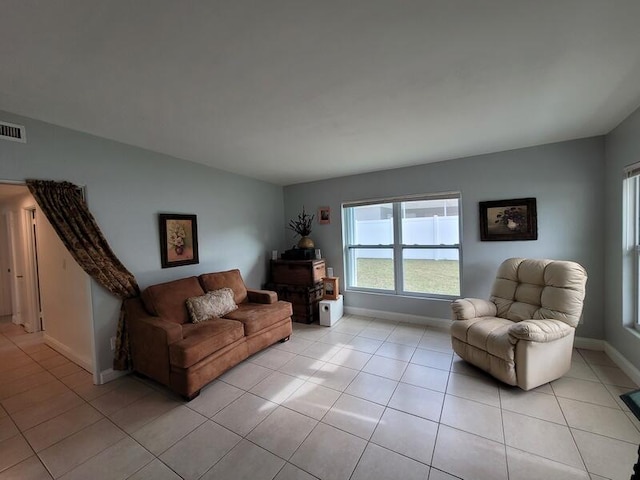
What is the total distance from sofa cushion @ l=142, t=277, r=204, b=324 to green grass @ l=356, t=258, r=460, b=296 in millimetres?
2688

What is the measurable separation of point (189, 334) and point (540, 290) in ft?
11.7

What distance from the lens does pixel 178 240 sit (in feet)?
10.6

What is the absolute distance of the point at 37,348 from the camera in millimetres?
3361

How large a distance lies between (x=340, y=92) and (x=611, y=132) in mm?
2997

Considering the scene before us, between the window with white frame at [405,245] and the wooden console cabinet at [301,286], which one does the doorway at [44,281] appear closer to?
the wooden console cabinet at [301,286]

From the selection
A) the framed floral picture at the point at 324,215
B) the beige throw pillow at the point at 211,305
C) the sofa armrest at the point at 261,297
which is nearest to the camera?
the beige throw pillow at the point at 211,305

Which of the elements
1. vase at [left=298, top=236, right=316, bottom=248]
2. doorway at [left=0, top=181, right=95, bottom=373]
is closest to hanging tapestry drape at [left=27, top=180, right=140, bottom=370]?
doorway at [left=0, top=181, right=95, bottom=373]

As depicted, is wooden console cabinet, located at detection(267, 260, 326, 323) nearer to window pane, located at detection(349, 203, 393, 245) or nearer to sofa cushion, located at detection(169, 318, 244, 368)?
window pane, located at detection(349, 203, 393, 245)

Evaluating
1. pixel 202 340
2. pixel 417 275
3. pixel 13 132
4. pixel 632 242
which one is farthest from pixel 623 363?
pixel 13 132

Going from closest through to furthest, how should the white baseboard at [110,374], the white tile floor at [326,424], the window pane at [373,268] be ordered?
the white tile floor at [326,424], the white baseboard at [110,374], the window pane at [373,268]

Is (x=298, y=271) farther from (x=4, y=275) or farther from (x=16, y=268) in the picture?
(x=4, y=275)

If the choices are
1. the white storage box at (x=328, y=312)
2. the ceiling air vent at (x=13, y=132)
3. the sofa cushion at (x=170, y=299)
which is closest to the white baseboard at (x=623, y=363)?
the white storage box at (x=328, y=312)

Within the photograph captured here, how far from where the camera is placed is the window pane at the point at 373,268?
4242mm

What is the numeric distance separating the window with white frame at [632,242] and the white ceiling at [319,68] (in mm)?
656
